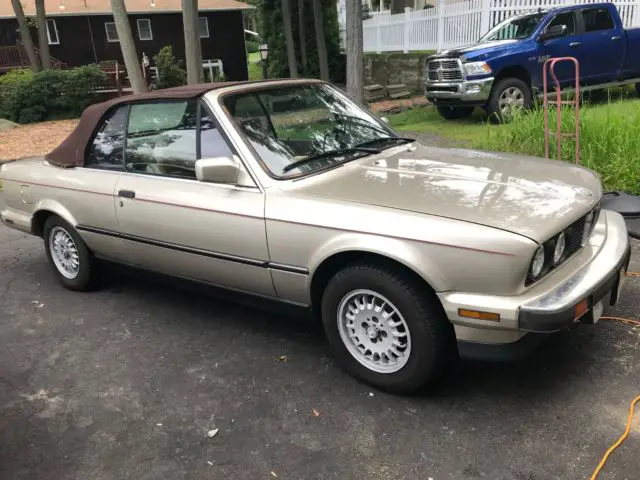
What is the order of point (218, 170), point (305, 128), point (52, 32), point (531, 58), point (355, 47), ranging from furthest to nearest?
point (52, 32) → point (355, 47) → point (531, 58) → point (305, 128) → point (218, 170)

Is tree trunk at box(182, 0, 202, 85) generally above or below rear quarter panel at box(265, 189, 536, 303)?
above

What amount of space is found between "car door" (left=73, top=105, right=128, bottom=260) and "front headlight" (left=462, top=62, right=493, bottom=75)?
7.39 metres

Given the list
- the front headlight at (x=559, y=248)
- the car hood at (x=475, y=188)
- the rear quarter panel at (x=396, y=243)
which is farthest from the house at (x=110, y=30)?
the front headlight at (x=559, y=248)

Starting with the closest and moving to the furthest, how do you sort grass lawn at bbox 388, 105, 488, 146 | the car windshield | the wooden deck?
1. the car windshield
2. grass lawn at bbox 388, 105, 488, 146
3. the wooden deck

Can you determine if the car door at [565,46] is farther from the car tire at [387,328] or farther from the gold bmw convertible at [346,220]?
the car tire at [387,328]

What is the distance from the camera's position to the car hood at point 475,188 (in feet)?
9.11

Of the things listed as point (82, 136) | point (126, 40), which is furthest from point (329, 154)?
point (126, 40)

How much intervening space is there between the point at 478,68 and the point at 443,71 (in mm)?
831

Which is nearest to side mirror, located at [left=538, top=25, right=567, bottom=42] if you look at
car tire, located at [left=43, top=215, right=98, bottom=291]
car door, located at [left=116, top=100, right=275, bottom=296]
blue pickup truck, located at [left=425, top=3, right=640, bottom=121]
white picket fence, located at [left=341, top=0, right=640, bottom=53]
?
blue pickup truck, located at [left=425, top=3, right=640, bottom=121]

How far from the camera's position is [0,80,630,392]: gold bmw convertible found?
2.69 m

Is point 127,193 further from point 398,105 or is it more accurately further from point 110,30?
point 110,30

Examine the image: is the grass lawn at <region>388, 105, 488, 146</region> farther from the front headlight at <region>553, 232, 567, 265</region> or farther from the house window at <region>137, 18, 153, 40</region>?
the house window at <region>137, 18, 153, 40</region>

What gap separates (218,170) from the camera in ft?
10.9

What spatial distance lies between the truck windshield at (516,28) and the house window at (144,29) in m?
21.0
